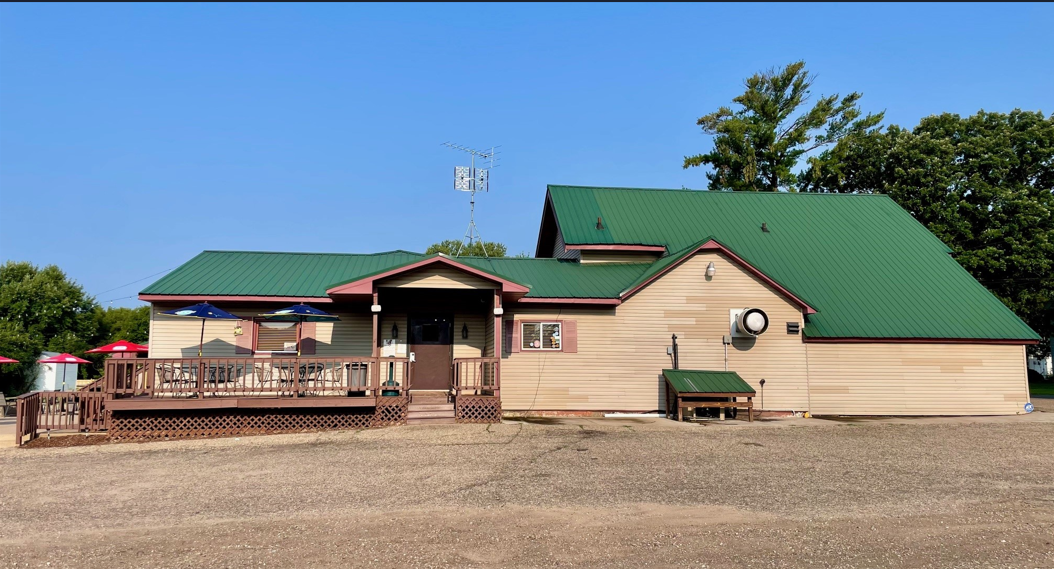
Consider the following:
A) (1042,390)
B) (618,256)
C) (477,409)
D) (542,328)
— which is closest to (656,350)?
(542,328)

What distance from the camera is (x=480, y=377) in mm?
15797

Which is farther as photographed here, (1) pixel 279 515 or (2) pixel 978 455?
(2) pixel 978 455

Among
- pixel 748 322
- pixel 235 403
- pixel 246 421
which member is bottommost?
pixel 246 421

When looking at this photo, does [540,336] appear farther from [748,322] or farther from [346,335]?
[748,322]

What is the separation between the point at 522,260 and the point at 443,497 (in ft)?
37.9

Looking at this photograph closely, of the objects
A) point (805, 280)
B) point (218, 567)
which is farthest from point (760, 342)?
point (218, 567)

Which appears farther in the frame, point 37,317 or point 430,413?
point 37,317

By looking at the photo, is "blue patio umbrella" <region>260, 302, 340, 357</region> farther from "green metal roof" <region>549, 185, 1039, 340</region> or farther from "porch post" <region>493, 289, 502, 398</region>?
"green metal roof" <region>549, 185, 1039, 340</region>

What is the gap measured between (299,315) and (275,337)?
2076mm

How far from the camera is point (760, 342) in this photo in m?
17.0

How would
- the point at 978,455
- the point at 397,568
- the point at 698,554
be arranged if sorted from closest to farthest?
the point at 397,568 → the point at 698,554 → the point at 978,455

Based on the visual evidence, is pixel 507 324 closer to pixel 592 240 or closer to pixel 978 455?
pixel 592 240

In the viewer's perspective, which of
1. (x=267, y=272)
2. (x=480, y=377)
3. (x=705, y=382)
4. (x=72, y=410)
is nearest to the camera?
(x=72, y=410)

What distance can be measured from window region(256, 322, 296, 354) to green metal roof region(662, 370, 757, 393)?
922 cm
